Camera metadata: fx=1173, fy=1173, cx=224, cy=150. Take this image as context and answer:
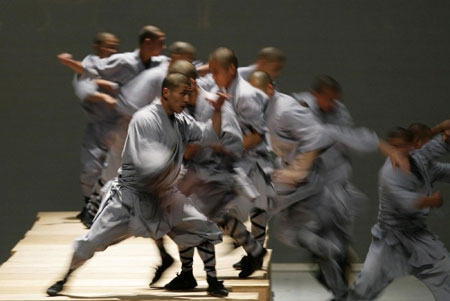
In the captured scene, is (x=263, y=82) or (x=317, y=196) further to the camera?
(x=263, y=82)

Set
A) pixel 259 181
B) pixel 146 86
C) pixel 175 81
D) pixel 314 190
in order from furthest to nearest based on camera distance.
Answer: pixel 146 86 < pixel 259 181 < pixel 314 190 < pixel 175 81

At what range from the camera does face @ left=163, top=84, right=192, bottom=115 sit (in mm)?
6273

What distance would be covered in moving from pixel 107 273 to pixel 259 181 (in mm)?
1118

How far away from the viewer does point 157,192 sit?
6.46 metres

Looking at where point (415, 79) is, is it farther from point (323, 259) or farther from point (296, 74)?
point (323, 259)

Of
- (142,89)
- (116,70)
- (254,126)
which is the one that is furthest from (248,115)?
(116,70)

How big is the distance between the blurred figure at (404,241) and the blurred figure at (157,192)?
1.38 metres

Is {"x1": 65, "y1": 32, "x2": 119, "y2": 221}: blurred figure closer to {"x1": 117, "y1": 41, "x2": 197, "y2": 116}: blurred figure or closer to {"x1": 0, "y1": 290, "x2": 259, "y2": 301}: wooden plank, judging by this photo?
{"x1": 117, "y1": 41, "x2": 197, "y2": 116}: blurred figure

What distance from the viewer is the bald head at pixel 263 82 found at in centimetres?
737

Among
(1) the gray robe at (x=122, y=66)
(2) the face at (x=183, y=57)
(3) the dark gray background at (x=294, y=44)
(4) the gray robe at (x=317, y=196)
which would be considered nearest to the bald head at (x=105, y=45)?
(1) the gray robe at (x=122, y=66)

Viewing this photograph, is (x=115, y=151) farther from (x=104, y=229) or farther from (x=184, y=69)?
(x=104, y=229)

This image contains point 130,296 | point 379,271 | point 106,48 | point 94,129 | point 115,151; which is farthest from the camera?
point 94,129

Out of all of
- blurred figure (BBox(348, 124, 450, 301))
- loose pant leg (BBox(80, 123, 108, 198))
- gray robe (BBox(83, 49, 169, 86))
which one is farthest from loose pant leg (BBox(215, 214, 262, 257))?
loose pant leg (BBox(80, 123, 108, 198))

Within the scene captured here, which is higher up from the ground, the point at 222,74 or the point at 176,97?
the point at 176,97
